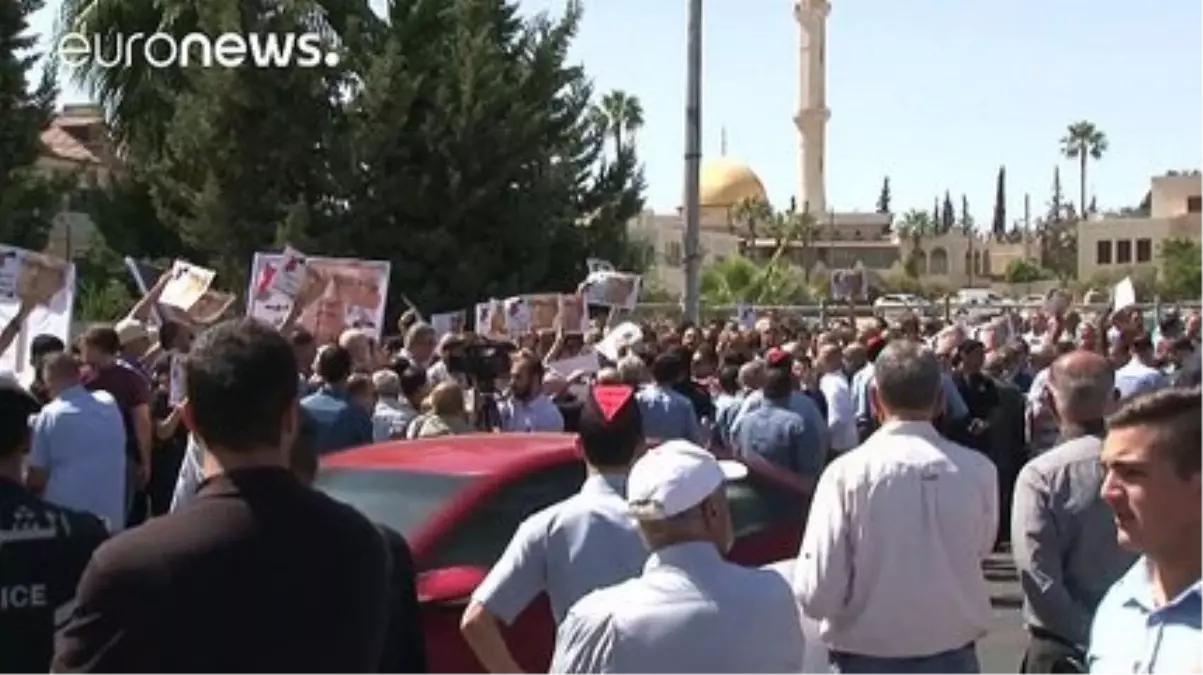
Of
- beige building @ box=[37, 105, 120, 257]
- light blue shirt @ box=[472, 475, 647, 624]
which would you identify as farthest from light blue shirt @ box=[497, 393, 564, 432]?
beige building @ box=[37, 105, 120, 257]

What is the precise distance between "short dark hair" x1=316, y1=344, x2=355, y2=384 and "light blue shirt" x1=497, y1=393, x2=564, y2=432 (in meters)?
1.63

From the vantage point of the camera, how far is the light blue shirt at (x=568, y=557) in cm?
571

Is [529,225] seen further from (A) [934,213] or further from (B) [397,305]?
(A) [934,213]

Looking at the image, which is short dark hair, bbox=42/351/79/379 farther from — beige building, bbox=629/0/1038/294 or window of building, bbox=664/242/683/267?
beige building, bbox=629/0/1038/294

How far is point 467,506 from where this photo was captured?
7738 mm

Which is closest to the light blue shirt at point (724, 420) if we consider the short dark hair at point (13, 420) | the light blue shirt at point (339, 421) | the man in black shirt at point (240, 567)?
the light blue shirt at point (339, 421)

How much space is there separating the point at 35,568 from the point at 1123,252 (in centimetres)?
11016

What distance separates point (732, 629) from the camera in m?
4.41

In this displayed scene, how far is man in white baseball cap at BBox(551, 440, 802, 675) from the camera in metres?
4.37

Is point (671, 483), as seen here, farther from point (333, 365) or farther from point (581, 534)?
point (333, 365)

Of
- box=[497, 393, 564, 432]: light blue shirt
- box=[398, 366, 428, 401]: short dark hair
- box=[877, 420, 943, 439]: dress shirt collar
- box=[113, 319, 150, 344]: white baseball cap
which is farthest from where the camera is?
box=[497, 393, 564, 432]: light blue shirt

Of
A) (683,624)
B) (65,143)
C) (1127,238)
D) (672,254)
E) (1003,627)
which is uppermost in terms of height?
(65,143)

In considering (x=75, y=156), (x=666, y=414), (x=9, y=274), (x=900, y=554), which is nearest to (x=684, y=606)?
(x=900, y=554)

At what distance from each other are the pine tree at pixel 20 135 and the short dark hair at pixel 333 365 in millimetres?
23468
